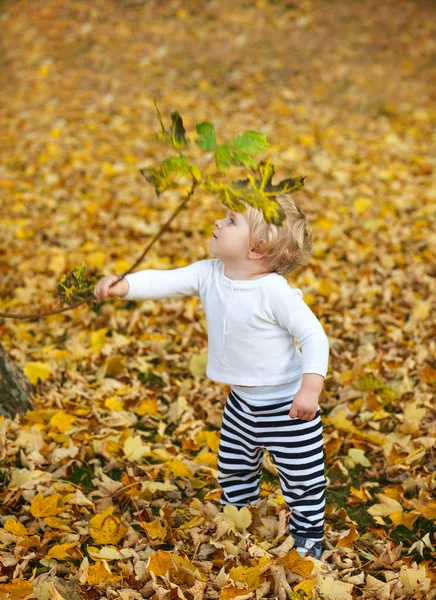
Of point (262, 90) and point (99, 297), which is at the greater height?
point (99, 297)

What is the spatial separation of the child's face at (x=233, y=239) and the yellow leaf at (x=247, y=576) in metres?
0.99

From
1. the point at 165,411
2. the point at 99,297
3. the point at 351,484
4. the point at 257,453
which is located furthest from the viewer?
the point at 165,411

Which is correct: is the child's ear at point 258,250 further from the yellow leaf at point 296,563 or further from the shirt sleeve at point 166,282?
the yellow leaf at point 296,563

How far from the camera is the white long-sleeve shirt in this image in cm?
208

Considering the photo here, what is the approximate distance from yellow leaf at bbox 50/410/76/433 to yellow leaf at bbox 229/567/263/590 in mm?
1119

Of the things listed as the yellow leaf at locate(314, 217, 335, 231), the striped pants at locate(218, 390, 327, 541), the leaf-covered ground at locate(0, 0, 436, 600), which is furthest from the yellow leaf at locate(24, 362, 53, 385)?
the yellow leaf at locate(314, 217, 335, 231)

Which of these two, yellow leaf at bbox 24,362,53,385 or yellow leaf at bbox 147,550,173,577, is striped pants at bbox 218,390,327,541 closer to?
yellow leaf at bbox 147,550,173,577

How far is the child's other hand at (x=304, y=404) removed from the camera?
2.04m

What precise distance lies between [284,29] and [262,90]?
1.80 metres

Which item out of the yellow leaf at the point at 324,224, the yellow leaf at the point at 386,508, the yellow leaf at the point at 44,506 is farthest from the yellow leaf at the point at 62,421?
the yellow leaf at the point at 324,224

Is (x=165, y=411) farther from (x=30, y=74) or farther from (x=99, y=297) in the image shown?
(x=30, y=74)

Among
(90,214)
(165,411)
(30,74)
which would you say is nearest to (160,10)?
(30,74)

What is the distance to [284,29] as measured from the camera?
940 centimetres

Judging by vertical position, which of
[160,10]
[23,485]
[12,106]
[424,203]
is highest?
[160,10]
